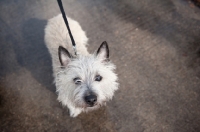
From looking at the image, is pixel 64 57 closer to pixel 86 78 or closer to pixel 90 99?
pixel 86 78

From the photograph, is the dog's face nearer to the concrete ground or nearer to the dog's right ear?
the dog's right ear

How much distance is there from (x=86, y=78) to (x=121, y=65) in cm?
162

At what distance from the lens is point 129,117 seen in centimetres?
343

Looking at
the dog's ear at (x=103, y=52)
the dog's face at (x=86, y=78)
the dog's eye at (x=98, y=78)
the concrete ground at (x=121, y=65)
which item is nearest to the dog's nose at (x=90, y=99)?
the dog's face at (x=86, y=78)

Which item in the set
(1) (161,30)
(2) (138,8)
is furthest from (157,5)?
(1) (161,30)

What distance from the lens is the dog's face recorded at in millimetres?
2502

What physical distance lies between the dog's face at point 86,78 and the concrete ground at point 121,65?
3.15 ft

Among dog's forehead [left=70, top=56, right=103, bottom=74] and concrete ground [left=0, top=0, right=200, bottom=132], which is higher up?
dog's forehead [left=70, top=56, right=103, bottom=74]

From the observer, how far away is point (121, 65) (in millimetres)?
4020

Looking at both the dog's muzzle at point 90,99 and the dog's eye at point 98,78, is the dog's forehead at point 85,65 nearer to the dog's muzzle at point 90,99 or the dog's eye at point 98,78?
the dog's eye at point 98,78

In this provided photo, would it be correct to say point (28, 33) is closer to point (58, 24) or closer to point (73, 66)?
point (58, 24)

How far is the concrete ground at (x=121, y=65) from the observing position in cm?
340

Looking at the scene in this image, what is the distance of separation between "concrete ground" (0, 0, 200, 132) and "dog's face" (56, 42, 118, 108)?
0.96 meters

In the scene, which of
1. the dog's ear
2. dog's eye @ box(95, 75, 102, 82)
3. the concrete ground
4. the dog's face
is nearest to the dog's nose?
the dog's face
